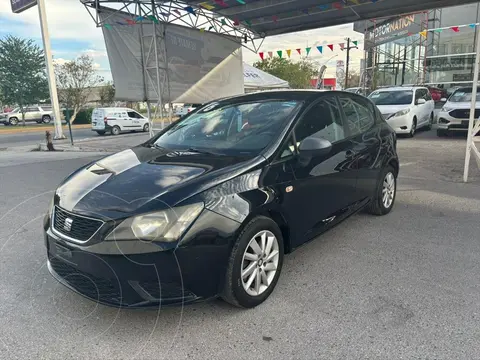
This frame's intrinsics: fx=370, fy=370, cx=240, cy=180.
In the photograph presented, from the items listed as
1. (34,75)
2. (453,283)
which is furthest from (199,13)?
(34,75)

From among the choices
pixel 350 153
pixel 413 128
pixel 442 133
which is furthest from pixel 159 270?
pixel 442 133

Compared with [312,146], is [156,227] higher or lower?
lower

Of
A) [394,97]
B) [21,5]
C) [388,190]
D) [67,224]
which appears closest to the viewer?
[67,224]

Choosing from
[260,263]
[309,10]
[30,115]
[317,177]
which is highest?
[309,10]

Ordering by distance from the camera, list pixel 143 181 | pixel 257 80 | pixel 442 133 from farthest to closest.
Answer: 1. pixel 257 80
2. pixel 442 133
3. pixel 143 181

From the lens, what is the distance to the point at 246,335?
98.9 inches

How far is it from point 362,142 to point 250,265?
7.21 feet

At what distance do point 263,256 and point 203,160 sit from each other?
35.7 inches

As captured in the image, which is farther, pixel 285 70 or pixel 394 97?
pixel 285 70

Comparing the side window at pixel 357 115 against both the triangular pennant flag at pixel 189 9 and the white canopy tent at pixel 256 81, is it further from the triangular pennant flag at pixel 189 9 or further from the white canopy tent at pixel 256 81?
the white canopy tent at pixel 256 81

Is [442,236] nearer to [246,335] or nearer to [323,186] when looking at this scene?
[323,186]

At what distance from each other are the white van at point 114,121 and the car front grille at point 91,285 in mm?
19370

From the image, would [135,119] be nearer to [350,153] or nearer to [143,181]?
[350,153]

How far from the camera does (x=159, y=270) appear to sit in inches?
91.8
